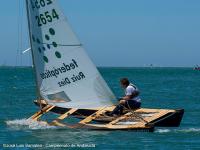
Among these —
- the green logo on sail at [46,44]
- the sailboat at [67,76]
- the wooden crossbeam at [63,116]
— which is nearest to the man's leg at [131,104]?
the sailboat at [67,76]

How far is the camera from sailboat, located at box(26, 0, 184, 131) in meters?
21.8

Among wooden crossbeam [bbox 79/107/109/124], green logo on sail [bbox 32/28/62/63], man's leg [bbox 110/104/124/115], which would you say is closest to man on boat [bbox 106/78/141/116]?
man's leg [bbox 110/104/124/115]

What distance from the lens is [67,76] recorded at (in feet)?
72.9

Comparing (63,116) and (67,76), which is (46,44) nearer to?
(67,76)

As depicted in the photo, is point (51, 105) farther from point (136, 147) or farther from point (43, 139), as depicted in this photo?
point (136, 147)

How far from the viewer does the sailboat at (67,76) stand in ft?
71.4

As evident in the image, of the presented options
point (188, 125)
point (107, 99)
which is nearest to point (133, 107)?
point (107, 99)

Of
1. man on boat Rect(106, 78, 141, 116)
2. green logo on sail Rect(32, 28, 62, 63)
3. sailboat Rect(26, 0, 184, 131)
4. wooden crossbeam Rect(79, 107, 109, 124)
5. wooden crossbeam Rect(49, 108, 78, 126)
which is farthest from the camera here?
wooden crossbeam Rect(49, 108, 78, 126)

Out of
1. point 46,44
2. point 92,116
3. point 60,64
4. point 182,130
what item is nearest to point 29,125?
point 92,116

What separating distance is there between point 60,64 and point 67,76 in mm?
437

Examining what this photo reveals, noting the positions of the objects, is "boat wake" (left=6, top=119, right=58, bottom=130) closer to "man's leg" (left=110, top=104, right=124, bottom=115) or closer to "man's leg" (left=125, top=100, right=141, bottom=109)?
"man's leg" (left=110, top=104, right=124, bottom=115)

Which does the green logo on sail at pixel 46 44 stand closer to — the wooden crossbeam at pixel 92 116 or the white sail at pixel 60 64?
the white sail at pixel 60 64

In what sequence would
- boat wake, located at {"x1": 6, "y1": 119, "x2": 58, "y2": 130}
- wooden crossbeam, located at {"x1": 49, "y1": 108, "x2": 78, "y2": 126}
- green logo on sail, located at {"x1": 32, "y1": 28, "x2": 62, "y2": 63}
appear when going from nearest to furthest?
green logo on sail, located at {"x1": 32, "y1": 28, "x2": 62, "y2": 63}
wooden crossbeam, located at {"x1": 49, "y1": 108, "x2": 78, "y2": 126}
boat wake, located at {"x1": 6, "y1": 119, "x2": 58, "y2": 130}

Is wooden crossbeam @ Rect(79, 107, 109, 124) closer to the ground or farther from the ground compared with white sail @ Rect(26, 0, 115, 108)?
closer to the ground
